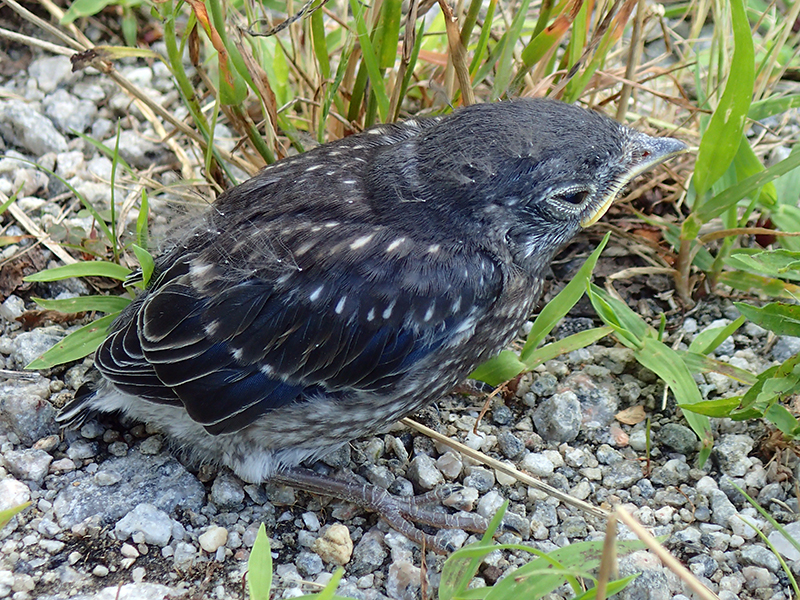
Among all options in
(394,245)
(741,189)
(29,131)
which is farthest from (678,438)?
(29,131)

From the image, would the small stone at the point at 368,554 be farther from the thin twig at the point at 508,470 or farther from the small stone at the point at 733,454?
the small stone at the point at 733,454

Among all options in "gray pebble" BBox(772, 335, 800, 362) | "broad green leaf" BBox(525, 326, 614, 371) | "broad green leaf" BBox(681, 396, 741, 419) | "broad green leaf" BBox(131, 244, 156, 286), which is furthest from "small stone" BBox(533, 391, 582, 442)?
"broad green leaf" BBox(131, 244, 156, 286)

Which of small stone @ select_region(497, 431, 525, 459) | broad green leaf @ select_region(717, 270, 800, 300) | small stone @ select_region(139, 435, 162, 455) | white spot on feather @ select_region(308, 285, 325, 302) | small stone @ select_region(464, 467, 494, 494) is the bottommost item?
small stone @ select_region(464, 467, 494, 494)

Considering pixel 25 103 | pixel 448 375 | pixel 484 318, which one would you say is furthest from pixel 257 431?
pixel 25 103

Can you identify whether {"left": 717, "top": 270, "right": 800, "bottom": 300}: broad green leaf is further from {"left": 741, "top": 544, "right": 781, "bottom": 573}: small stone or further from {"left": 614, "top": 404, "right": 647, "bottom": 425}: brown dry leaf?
{"left": 741, "top": 544, "right": 781, "bottom": 573}: small stone

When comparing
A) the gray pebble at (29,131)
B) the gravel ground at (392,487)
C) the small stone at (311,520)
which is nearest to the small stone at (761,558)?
the gravel ground at (392,487)

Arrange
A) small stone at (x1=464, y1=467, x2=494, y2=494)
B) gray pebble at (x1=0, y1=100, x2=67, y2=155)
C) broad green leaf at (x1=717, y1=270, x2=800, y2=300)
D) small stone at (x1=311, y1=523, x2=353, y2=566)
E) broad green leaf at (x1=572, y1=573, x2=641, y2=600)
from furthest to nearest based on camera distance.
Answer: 1. gray pebble at (x1=0, y1=100, x2=67, y2=155)
2. broad green leaf at (x1=717, y1=270, x2=800, y2=300)
3. small stone at (x1=464, y1=467, x2=494, y2=494)
4. small stone at (x1=311, y1=523, x2=353, y2=566)
5. broad green leaf at (x1=572, y1=573, x2=641, y2=600)

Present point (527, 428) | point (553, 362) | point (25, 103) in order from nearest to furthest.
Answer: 1. point (527, 428)
2. point (553, 362)
3. point (25, 103)

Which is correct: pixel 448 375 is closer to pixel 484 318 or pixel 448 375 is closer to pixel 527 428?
pixel 484 318
